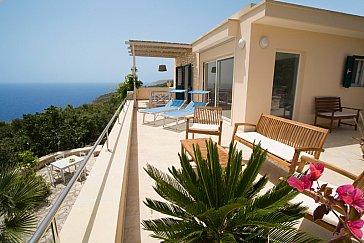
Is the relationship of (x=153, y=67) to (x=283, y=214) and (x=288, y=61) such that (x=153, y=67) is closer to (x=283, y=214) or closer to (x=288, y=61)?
(x=288, y=61)

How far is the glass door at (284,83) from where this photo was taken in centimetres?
591

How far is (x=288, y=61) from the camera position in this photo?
Result: 19.7 feet

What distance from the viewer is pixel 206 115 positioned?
5109 mm

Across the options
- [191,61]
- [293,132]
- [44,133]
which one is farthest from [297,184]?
[44,133]

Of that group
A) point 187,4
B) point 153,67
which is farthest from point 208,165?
point 153,67

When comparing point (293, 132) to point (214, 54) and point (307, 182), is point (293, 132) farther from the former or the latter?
point (214, 54)

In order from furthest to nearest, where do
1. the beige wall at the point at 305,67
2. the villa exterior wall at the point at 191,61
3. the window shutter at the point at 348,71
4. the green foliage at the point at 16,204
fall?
the villa exterior wall at the point at 191,61
the window shutter at the point at 348,71
the beige wall at the point at 305,67
the green foliage at the point at 16,204

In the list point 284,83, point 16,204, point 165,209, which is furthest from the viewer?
point 284,83

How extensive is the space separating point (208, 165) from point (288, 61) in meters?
5.92

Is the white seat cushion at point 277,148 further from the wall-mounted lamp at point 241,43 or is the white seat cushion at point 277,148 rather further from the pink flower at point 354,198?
the wall-mounted lamp at point 241,43

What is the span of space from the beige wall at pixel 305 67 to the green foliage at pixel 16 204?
206 inches

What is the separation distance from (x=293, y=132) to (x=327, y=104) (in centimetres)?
405

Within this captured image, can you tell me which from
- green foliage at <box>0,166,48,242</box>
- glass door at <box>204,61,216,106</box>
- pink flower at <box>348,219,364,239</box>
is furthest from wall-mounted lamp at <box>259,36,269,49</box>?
green foliage at <box>0,166,48,242</box>

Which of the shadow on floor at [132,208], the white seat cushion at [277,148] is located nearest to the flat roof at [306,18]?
the white seat cushion at [277,148]
